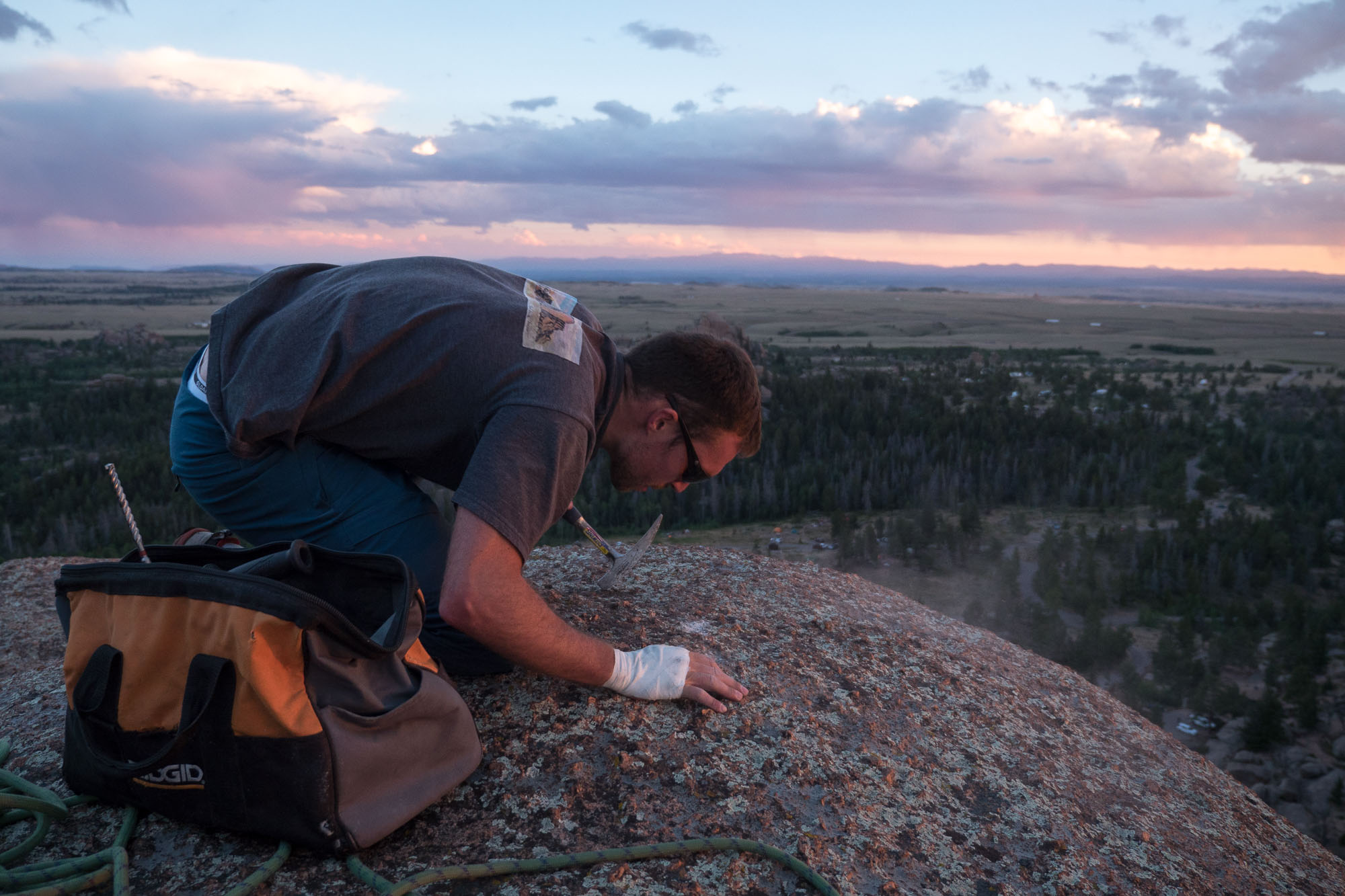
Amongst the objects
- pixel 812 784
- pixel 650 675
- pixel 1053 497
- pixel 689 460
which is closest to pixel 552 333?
pixel 689 460

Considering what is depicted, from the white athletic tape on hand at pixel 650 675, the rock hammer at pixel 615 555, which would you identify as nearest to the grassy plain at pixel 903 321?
the rock hammer at pixel 615 555

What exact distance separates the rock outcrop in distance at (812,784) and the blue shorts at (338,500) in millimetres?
243

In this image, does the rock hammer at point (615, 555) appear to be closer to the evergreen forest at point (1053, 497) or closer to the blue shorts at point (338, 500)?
the blue shorts at point (338, 500)

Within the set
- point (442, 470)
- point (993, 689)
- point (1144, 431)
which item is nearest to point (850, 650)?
point (993, 689)

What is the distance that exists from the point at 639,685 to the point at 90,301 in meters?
79.1

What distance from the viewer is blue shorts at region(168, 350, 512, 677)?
293 centimetres

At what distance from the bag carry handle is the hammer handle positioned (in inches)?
57.9

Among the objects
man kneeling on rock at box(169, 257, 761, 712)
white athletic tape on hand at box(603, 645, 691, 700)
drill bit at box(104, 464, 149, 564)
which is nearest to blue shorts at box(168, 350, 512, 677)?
man kneeling on rock at box(169, 257, 761, 712)

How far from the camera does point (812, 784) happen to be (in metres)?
2.71

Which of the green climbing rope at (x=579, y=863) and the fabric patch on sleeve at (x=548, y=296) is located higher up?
the fabric patch on sleeve at (x=548, y=296)

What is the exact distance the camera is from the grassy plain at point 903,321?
119 feet

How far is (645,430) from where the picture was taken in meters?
2.94

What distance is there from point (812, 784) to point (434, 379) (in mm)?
1635

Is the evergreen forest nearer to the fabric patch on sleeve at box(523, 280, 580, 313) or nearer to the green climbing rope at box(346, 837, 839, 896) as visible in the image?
the fabric patch on sleeve at box(523, 280, 580, 313)
